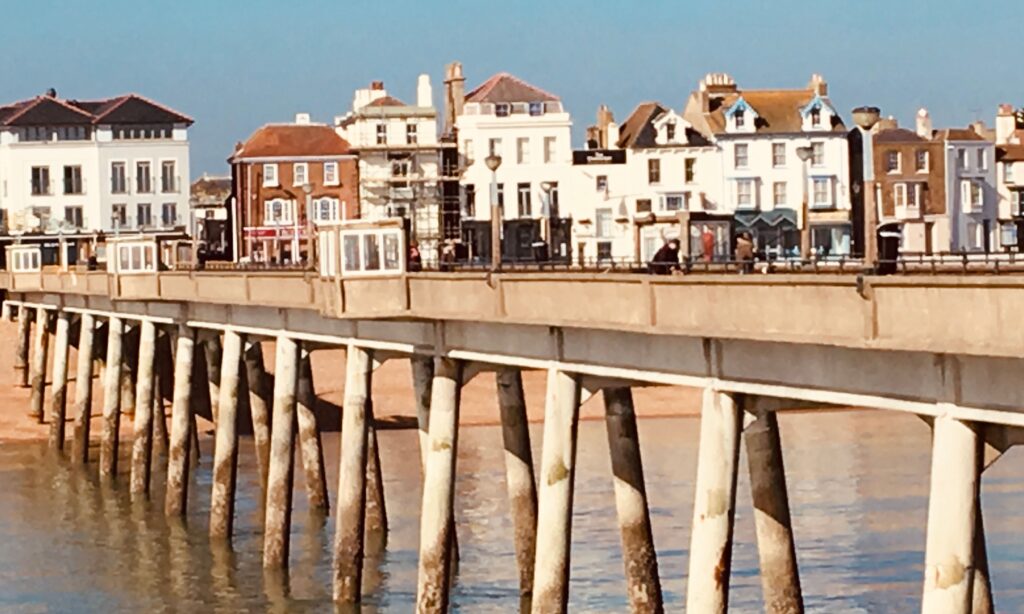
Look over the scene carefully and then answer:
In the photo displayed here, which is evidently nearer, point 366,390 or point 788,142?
point 366,390

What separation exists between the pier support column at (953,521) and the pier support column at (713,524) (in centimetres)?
433

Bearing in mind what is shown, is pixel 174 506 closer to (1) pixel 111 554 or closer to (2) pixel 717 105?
(1) pixel 111 554

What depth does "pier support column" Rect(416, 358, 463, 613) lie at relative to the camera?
34281 millimetres

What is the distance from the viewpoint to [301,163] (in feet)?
405

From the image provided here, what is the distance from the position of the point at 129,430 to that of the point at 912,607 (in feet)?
134

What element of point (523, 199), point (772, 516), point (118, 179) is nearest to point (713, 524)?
point (772, 516)

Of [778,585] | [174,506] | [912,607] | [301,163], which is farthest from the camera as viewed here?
[301,163]

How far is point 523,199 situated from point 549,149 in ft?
8.90

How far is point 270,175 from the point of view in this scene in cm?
12419

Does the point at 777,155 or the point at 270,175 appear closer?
the point at 777,155

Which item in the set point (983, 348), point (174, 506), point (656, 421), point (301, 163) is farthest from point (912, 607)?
point (301, 163)

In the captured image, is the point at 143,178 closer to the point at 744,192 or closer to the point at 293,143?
the point at 293,143

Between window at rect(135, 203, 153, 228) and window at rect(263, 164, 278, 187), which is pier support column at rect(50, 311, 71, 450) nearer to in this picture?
window at rect(263, 164, 278, 187)

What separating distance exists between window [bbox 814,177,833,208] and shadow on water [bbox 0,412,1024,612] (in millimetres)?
43705
